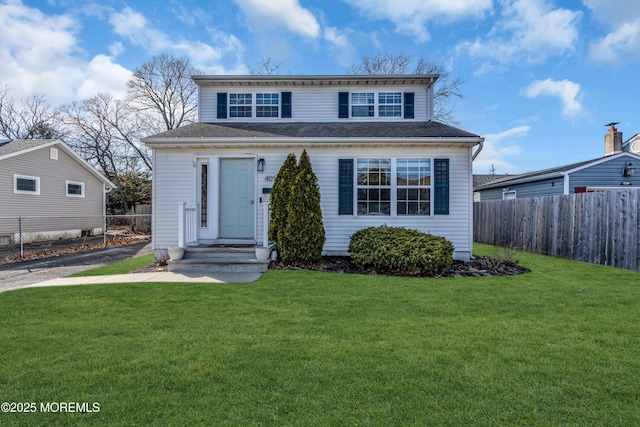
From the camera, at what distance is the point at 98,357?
285 cm

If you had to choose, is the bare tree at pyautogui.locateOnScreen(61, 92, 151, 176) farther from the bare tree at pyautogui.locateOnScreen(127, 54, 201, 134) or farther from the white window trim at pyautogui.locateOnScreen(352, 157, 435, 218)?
the white window trim at pyautogui.locateOnScreen(352, 157, 435, 218)

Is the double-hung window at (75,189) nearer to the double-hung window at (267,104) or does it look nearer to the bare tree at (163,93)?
the bare tree at (163,93)

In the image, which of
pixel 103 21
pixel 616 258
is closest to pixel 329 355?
pixel 616 258

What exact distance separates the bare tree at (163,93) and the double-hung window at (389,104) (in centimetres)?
1869

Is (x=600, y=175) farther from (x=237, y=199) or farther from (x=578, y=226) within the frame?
(x=237, y=199)

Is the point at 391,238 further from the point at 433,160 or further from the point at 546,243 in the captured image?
the point at 546,243

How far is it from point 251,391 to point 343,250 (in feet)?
20.5

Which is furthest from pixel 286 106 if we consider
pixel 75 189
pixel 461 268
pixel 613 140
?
pixel 613 140

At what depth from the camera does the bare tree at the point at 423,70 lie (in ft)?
70.0

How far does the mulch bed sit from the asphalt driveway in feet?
15.4

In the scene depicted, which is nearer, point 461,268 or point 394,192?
point 461,268

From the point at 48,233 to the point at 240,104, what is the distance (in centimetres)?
1091

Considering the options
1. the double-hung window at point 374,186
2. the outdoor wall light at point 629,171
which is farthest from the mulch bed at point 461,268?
the outdoor wall light at point 629,171

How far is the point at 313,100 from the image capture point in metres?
10.1
